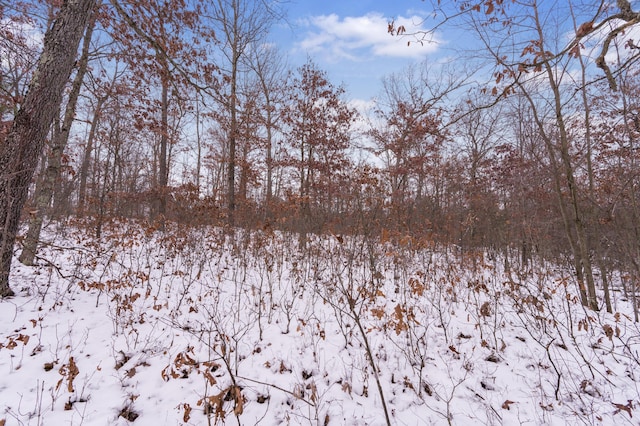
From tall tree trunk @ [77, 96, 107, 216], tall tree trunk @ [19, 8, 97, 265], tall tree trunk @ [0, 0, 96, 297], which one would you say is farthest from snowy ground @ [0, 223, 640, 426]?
tall tree trunk @ [77, 96, 107, 216]

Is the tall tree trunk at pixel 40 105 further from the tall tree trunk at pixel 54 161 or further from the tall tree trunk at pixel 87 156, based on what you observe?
the tall tree trunk at pixel 87 156

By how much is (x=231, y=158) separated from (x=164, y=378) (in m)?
9.05

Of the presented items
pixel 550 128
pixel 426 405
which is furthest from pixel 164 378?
pixel 550 128

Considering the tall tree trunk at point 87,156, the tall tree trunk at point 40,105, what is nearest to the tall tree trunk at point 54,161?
the tall tree trunk at point 87,156

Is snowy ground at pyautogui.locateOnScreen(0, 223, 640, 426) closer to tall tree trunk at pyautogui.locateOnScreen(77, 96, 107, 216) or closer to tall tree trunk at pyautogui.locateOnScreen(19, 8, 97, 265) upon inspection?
tall tree trunk at pyautogui.locateOnScreen(19, 8, 97, 265)

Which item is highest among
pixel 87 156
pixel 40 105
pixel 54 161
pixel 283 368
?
pixel 87 156

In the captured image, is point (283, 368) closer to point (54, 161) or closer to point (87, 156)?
point (54, 161)

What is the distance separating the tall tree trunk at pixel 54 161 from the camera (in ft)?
16.4

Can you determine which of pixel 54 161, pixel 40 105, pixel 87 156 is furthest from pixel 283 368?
pixel 87 156

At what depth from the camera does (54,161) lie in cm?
524

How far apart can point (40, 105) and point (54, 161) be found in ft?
7.49

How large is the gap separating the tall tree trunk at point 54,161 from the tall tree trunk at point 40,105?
1342 mm

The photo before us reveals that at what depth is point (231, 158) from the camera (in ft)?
34.7

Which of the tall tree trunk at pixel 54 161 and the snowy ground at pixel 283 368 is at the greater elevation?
the tall tree trunk at pixel 54 161
